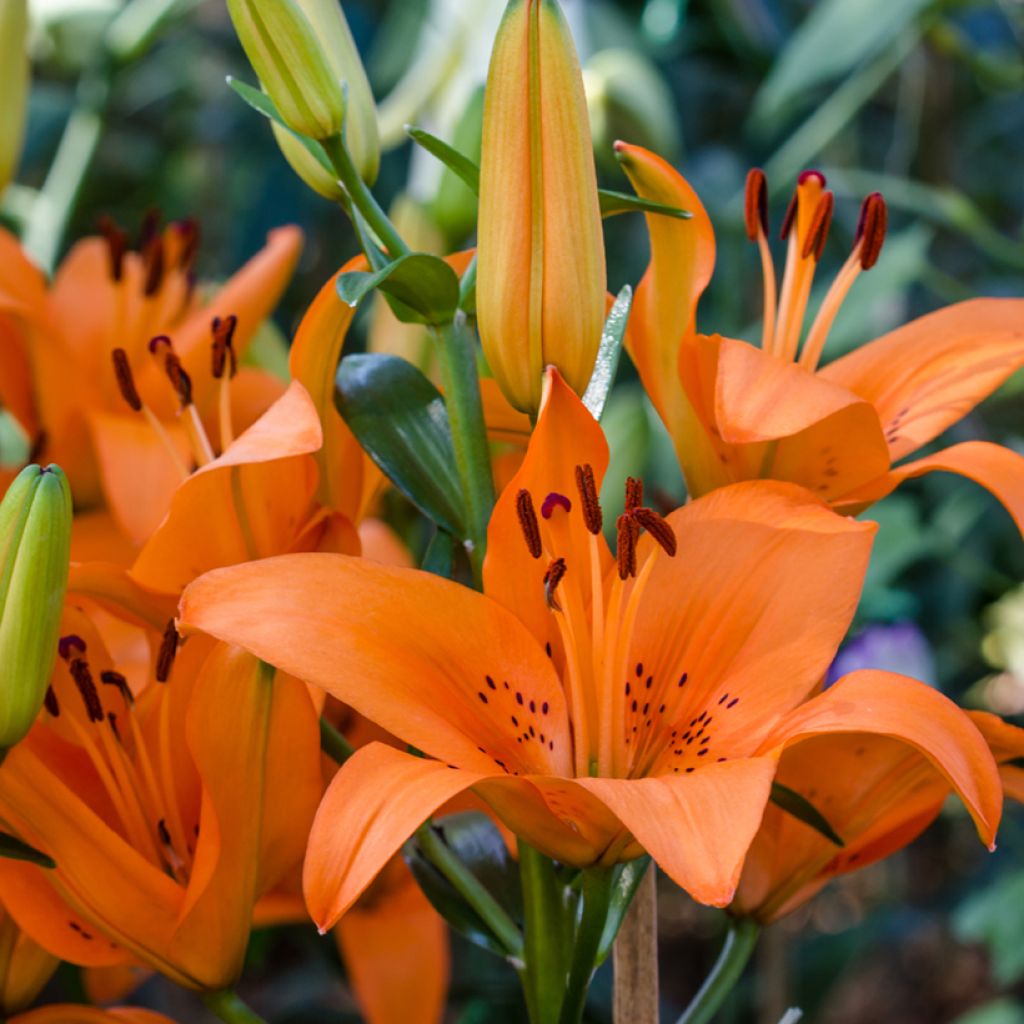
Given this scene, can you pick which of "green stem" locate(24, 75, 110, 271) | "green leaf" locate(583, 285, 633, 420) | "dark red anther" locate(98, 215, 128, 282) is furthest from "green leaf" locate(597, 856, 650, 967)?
"green stem" locate(24, 75, 110, 271)

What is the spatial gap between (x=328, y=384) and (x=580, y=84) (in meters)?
0.10

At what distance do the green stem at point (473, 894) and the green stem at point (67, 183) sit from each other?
438 millimetres

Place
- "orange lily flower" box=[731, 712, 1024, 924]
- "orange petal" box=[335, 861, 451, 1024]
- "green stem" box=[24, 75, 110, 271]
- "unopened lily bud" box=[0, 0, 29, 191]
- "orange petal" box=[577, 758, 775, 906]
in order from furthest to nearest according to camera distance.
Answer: "green stem" box=[24, 75, 110, 271]
"unopened lily bud" box=[0, 0, 29, 191]
"orange petal" box=[335, 861, 451, 1024]
"orange lily flower" box=[731, 712, 1024, 924]
"orange petal" box=[577, 758, 775, 906]

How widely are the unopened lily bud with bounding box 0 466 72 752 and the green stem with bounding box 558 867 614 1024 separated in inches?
5.1

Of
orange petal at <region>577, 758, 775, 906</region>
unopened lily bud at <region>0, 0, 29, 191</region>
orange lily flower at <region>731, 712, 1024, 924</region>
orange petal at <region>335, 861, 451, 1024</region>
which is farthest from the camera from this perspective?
unopened lily bud at <region>0, 0, 29, 191</region>

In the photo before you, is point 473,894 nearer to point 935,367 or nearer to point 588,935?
point 588,935

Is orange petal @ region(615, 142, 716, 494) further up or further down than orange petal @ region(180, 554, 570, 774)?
further up

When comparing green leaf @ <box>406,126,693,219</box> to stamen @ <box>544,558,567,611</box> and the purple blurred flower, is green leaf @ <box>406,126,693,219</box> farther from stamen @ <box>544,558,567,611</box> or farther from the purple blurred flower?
the purple blurred flower

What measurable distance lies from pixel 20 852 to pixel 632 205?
0.21 m

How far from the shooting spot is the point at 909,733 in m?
0.28

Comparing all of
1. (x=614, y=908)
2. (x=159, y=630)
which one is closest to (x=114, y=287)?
(x=159, y=630)

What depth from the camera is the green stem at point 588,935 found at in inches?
12.4

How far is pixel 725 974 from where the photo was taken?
371 mm

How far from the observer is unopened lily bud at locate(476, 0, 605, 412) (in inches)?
12.2
